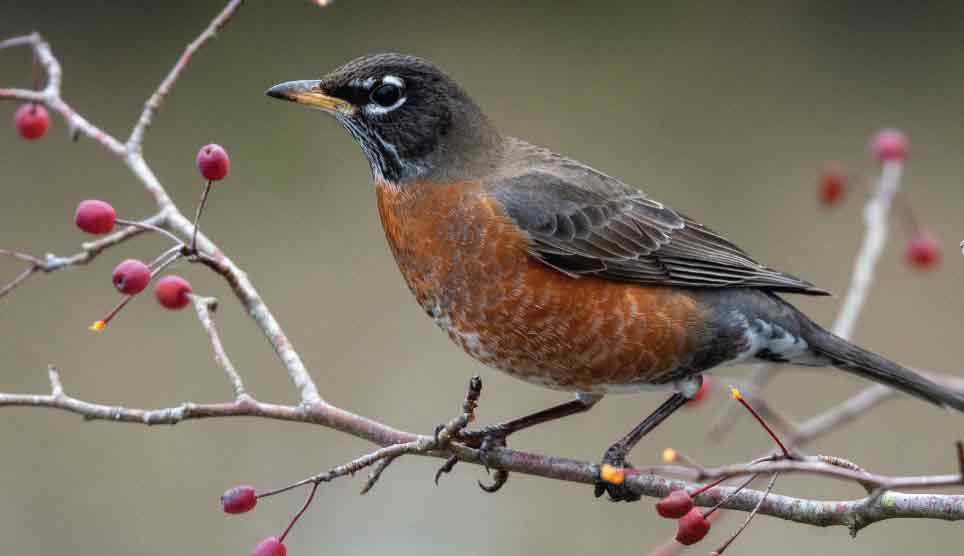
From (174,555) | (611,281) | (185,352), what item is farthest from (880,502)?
(185,352)

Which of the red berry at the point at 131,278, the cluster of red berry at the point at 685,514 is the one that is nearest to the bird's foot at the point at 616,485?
the cluster of red berry at the point at 685,514

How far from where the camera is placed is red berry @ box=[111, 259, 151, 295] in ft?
7.13

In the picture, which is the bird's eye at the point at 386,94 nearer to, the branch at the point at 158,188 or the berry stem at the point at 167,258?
the branch at the point at 158,188

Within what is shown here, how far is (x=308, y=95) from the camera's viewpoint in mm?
2816

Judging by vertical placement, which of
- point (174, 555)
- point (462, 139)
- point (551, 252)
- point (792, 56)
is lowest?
point (174, 555)

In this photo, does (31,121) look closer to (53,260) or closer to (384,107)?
(53,260)

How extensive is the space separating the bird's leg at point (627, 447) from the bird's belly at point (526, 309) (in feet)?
0.27

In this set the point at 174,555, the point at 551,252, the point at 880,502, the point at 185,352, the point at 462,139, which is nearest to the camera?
the point at 880,502

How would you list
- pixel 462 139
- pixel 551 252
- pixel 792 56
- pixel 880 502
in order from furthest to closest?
pixel 792 56 → pixel 462 139 → pixel 551 252 → pixel 880 502

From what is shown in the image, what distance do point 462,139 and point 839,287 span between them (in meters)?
2.14

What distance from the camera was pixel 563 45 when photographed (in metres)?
5.06

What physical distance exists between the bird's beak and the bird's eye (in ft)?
0.25

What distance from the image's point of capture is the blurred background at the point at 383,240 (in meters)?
4.23

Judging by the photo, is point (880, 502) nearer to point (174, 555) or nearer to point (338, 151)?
point (174, 555)
